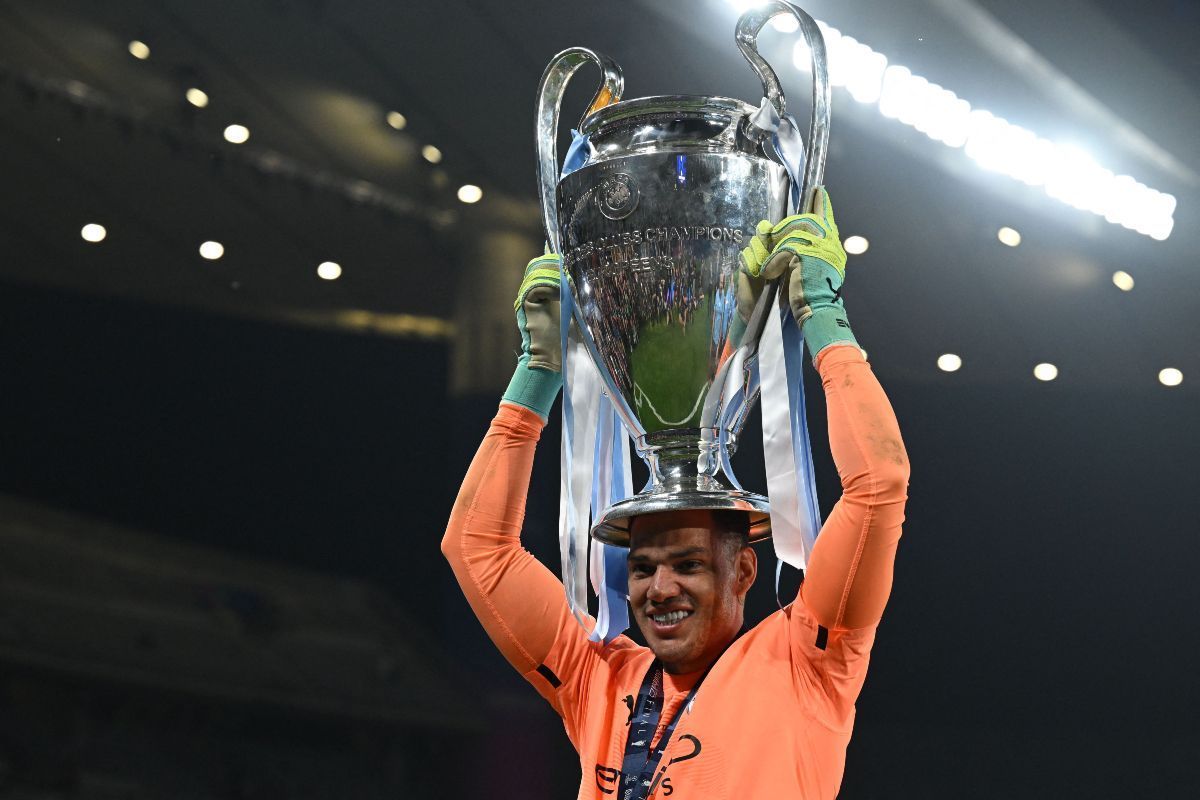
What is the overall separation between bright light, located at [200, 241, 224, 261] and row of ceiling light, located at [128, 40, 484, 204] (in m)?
0.26

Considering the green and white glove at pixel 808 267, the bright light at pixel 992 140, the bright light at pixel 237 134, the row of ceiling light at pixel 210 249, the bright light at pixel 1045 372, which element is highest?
the bright light at pixel 992 140

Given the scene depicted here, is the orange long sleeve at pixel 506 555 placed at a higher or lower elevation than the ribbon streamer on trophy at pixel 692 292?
lower

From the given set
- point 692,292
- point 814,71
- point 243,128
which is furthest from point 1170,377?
point 243,128

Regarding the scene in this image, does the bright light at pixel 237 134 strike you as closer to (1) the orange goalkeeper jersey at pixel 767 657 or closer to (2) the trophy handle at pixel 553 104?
(2) the trophy handle at pixel 553 104

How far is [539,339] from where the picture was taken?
2010 mm

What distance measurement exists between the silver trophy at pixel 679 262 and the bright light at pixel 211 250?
5.95 feet

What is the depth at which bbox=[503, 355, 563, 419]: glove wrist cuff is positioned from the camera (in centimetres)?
203

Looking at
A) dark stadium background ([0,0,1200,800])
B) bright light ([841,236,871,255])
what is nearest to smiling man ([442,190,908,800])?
dark stadium background ([0,0,1200,800])

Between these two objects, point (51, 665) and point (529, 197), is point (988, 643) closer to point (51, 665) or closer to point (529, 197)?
point (529, 197)

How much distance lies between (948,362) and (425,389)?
1394 millimetres

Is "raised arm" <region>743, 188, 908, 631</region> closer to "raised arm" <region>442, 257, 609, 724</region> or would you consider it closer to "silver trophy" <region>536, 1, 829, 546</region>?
"silver trophy" <region>536, 1, 829, 546</region>

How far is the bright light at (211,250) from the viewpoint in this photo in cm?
346

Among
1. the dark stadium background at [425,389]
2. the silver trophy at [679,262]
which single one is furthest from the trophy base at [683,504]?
the dark stadium background at [425,389]

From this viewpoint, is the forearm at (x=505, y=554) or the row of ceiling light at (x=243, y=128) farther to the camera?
the row of ceiling light at (x=243, y=128)
